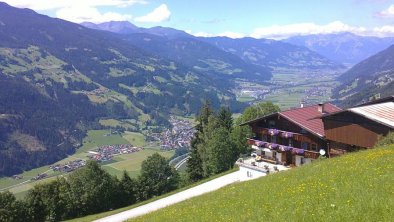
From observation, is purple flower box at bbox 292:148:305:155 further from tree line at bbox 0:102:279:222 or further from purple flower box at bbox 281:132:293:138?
tree line at bbox 0:102:279:222

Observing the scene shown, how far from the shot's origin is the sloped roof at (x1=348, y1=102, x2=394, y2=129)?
4001cm

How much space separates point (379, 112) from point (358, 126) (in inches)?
98.8

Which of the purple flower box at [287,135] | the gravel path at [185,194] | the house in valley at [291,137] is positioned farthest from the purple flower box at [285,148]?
the gravel path at [185,194]

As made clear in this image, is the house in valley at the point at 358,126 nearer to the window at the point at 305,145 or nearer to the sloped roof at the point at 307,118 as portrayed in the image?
the sloped roof at the point at 307,118

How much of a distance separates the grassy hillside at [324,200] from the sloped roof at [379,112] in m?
16.5

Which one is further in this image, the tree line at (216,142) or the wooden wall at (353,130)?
the tree line at (216,142)

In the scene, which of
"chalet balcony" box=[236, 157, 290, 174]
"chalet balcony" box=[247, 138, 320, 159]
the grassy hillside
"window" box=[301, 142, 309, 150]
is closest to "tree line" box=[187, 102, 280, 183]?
"chalet balcony" box=[236, 157, 290, 174]

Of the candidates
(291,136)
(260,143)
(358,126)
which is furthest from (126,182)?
(358,126)

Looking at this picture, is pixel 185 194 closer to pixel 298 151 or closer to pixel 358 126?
pixel 298 151

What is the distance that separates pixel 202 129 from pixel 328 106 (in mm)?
34446

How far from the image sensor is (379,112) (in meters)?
Result: 42.3

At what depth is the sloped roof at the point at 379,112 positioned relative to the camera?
40.0 metres

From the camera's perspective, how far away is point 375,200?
14.7 m

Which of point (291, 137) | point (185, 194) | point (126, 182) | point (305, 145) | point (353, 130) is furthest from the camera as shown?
point (126, 182)
